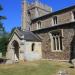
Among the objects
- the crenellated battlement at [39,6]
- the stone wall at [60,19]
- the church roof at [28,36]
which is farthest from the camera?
the crenellated battlement at [39,6]

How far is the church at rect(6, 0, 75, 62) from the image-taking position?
2585cm

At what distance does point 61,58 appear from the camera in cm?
2645

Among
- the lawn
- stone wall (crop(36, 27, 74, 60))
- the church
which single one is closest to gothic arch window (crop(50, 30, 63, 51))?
the church

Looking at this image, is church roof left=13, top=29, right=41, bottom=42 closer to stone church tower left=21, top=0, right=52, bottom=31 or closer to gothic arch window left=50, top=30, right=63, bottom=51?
gothic arch window left=50, top=30, right=63, bottom=51

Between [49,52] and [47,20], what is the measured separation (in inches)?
254

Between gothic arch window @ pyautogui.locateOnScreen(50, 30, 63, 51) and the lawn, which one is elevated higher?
gothic arch window @ pyautogui.locateOnScreen(50, 30, 63, 51)

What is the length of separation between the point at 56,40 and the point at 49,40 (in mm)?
1454

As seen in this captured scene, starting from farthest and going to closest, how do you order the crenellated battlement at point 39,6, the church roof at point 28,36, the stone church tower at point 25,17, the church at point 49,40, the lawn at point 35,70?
the crenellated battlement at point 39,6 → the stone church tower at point 25,17 → the church roof at point 28,36 → the church at point 49,40 → the lawn at point 35,70

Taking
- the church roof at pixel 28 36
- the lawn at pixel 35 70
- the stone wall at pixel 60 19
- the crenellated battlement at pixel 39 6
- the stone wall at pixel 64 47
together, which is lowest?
the lawn at pixel 35 70

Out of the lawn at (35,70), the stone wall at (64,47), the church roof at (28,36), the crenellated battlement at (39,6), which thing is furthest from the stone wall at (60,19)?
the lawn at (35,70)

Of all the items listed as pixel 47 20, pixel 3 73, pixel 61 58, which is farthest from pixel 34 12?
pixel 3 73

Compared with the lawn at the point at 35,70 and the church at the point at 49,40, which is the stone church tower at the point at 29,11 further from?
the lawn at the point at 35,70

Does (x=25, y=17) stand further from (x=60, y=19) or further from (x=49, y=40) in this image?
(x=49, y=40)

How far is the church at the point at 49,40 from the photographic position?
84.8 ft
